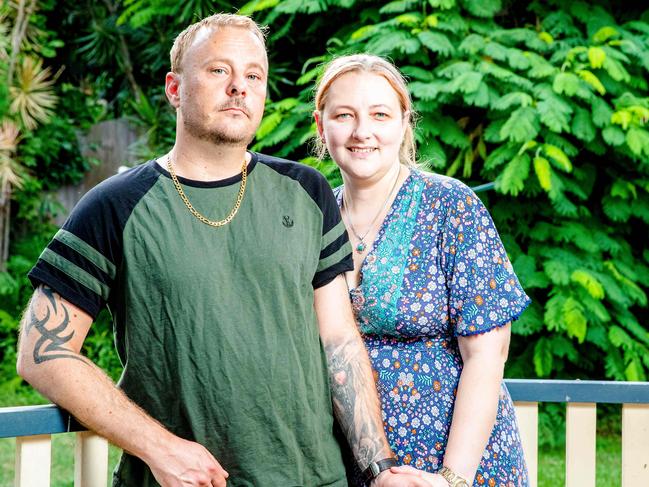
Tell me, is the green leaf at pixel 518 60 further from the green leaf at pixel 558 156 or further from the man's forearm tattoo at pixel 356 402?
the man's forearm tattoo at pixel 356 402

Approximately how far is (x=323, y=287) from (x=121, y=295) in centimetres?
45

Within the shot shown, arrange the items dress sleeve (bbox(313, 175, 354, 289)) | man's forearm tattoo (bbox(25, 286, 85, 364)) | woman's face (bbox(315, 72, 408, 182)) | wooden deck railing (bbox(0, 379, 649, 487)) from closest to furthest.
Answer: man's forearm tattoo (bbox(25, 286, 85, 364)) → dress sleeve (bbox(313, 175, 354, 289)) → woman's face (bbox(315, 72, 408, 182)) → wooden deck railing (bbox(0, 379, 649, 487))

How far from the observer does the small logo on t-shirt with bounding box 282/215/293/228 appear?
185 centimetres

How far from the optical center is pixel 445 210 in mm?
2006

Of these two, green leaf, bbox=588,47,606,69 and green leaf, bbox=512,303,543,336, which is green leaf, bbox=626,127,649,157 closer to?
green leaf, bbox=588,47,606,69

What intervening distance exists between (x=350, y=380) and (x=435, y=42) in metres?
3.60

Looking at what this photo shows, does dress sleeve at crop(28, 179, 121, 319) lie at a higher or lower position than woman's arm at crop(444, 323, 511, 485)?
higher

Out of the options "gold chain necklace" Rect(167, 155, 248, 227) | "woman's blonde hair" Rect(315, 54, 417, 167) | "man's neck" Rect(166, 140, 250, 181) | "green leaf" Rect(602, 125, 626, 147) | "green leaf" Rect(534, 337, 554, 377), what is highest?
"woman's blonde hair" Rect(315, 54, 417, 167)

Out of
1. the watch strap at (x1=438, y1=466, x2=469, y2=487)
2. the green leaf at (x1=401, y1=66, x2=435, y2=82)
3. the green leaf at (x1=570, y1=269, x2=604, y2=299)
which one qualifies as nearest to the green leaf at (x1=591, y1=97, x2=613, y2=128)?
the green leaf at (x1=570, y1=269, x2=604, y2=299)

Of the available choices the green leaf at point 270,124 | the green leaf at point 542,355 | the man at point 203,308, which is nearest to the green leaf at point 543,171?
the green leaf at point 542,355

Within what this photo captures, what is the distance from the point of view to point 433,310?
1.96 metres

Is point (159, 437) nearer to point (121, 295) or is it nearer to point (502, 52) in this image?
point (121, 295)

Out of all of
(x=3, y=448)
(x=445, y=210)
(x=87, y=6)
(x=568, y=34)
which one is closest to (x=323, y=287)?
(x=445, y=210)

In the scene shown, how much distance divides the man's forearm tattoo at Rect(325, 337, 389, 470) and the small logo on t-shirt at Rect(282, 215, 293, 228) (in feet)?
0.98
